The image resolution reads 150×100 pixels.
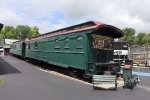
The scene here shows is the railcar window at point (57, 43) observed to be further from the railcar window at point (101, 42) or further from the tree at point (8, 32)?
the tree at point (8, 32)

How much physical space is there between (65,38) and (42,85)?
233 inches

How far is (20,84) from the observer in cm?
1535

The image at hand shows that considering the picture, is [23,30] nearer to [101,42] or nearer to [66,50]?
[66,50]

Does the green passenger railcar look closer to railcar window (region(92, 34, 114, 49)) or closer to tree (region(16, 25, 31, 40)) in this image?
railcar window (region(92, 34, 114, 49))

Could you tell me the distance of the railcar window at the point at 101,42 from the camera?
1694 cm

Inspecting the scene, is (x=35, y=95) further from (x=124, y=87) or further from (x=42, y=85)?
(x=124, y=87)

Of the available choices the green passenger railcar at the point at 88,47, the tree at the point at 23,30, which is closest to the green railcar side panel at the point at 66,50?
the green passenger railcar at the point at 88,47

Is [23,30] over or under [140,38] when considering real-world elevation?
over

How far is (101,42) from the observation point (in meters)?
17.5

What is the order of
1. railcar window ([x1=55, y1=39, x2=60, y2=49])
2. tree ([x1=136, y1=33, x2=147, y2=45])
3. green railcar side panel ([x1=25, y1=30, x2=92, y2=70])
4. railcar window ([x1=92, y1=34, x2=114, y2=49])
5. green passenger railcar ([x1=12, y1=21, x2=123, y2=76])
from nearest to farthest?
1. green passenger railcar ([x1=12, y1=21, x2=123, y2=76])
2. railcar window ([x1=92, y1=34, x2=114, y2=49])
3. green railcar side panel ([x1=25, y1=30, x2=92, y2=70])
4. railcar window ([x1=55, y1=39, x2=60, y2=49])
5. tree ([x1=136, y1=33, x2=147, y2=45])

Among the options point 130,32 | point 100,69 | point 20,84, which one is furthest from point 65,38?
point 130,32

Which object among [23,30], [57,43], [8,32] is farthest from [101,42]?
[23,30]

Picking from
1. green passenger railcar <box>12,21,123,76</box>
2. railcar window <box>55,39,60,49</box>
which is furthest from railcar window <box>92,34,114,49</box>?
railcar window <box>55,39,60,49</box>

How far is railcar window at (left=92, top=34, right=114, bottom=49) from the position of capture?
16.9 m
